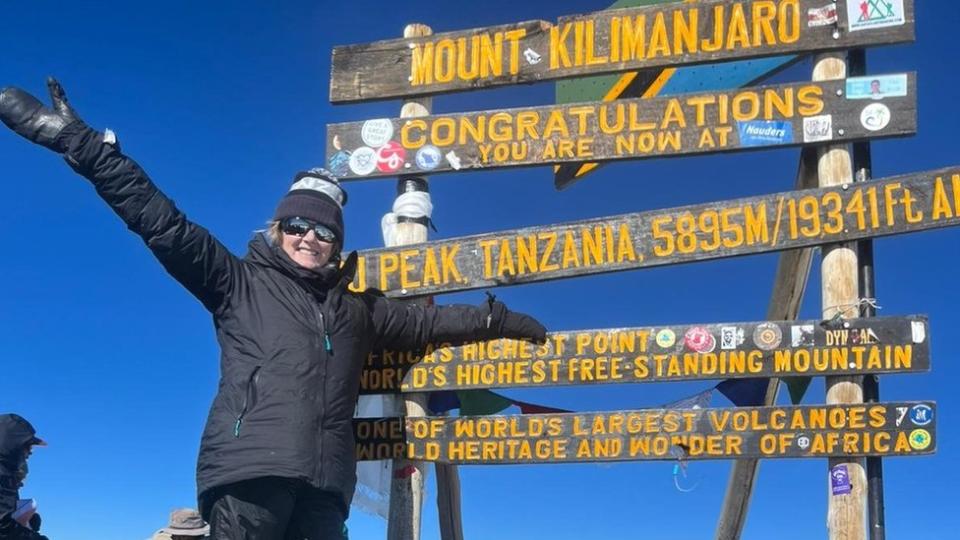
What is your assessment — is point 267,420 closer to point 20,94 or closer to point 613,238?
point 20,94

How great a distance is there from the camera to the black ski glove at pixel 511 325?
17.3 feet

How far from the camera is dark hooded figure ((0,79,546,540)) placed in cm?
396

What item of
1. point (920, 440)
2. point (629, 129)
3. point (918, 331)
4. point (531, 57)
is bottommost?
point (920, 440)

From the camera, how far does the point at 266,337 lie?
13.9 feet

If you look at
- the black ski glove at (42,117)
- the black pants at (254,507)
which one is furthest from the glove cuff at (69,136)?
the black pants at (254,507)

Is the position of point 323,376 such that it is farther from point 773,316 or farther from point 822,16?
point 822,16

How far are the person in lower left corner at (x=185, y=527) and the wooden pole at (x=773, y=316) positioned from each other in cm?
321

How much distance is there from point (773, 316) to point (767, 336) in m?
1.05

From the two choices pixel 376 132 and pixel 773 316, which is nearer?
pixel 376 132

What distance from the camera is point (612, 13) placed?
5.71 meters

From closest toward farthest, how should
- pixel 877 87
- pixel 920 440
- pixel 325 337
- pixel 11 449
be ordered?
pixel 325 337, pixel 920 440, pixel 877 87, pixel 11 449

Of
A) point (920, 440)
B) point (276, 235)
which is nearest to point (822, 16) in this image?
point (920, 440)

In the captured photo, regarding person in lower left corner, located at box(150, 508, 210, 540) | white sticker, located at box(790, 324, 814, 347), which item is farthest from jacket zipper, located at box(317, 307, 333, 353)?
white sticker, located at box(790, 324, 814, 347)

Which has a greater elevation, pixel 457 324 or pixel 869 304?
pixel 869 304
